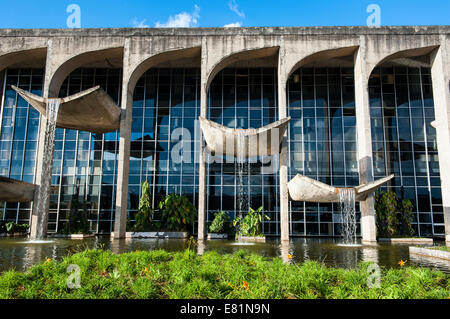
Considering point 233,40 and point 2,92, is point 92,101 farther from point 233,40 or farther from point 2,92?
point 2,92

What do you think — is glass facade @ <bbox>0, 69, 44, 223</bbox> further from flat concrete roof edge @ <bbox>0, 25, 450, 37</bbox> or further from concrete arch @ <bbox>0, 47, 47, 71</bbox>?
flat concrete roof edge @ <bbox>0, 25, 450, 37</bbox>

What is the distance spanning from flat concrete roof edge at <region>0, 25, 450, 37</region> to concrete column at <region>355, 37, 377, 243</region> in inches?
53.9

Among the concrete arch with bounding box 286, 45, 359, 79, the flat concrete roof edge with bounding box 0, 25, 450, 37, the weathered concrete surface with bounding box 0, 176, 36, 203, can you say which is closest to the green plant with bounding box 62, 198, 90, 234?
the weathered concrete surface with bounding box 0, 176, 36, 203

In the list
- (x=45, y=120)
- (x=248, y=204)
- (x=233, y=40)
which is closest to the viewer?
(x=45, y=120)

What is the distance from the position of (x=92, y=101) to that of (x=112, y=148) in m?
7.10

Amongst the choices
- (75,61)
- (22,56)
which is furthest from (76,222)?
(22,56)

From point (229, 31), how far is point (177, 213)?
11.6 meters

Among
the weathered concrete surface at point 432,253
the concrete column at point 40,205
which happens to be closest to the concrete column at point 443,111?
the weathered concrete surface at point 432,253

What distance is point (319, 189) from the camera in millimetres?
17922

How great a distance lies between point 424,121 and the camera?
25.0 metres

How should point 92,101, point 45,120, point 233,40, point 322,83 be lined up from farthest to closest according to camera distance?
1. point 322,83
2. point 233,40
3. point 45,120
4. point 92,101

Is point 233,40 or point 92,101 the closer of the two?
point 92,101

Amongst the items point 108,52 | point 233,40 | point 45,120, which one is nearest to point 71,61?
point 108,52
